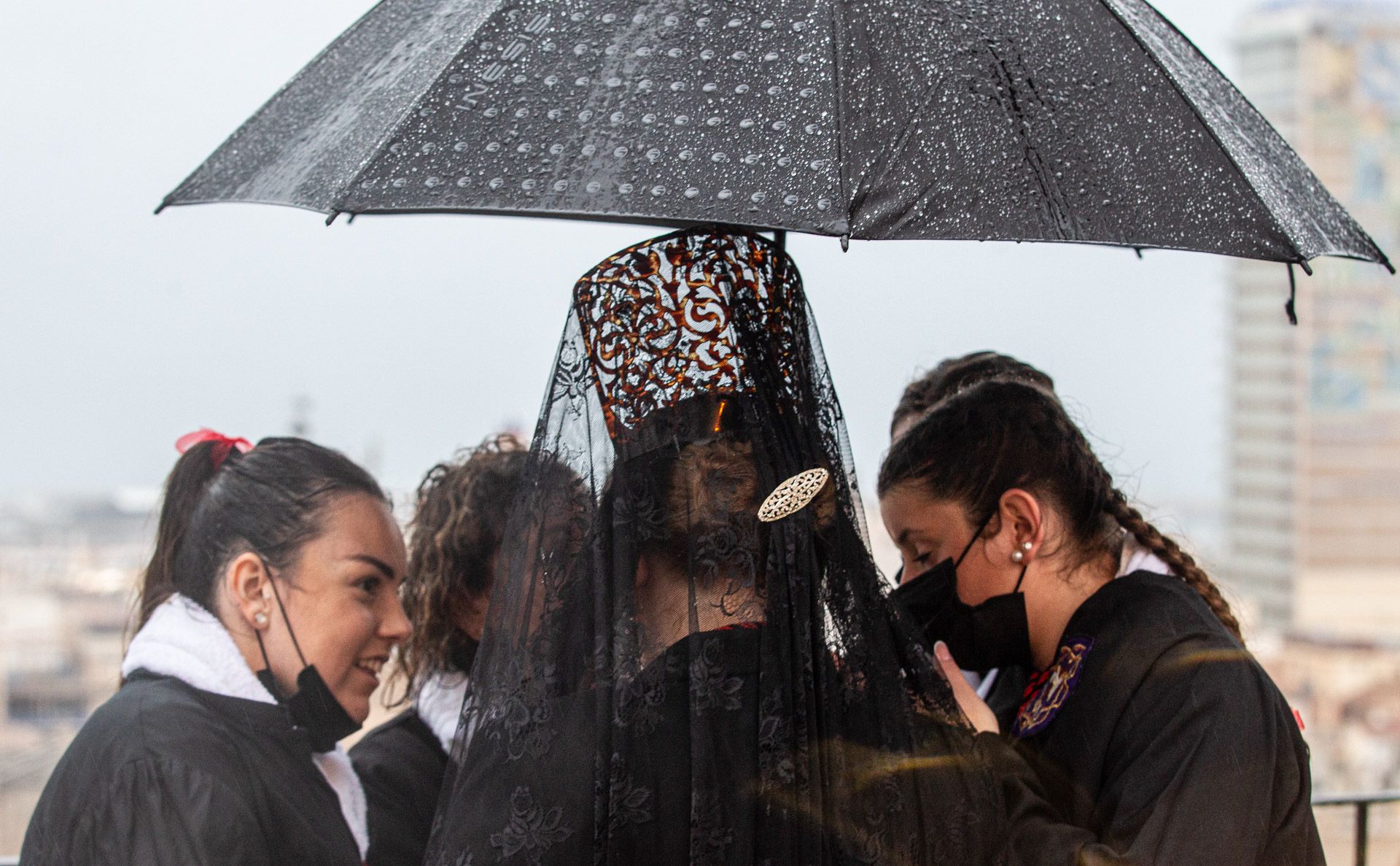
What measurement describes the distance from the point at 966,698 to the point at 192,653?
1.19 metres

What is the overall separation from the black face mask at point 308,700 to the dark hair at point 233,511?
8 centimetres

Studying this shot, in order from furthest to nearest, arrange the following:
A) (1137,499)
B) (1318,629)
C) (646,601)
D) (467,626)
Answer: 1. (1318,629)
2. (467,626)
3. (1137,499)
4. (646,601)

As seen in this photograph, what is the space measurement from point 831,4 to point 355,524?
1168 mm

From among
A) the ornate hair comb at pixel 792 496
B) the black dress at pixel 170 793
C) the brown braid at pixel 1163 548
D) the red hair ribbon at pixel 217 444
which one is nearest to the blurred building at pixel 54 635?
the red hair ribbon at pixel 217 444

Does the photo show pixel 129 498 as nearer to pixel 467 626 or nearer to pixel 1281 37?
pixel 1281 37

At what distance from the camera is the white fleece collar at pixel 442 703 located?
8.05ft

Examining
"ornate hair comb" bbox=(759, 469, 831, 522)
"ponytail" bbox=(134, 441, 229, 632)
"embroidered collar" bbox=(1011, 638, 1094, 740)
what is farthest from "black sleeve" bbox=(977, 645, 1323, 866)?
"ponytail" bbox=(134, 441, 229, 632)

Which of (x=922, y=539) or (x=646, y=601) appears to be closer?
(x=646, y=601)

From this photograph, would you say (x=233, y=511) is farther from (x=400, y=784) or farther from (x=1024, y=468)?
(x=1024, y=468)

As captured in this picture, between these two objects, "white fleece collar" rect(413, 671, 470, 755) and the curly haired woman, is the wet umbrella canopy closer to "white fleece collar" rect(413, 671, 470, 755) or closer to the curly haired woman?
the curly haired woman

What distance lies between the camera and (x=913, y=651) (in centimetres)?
173

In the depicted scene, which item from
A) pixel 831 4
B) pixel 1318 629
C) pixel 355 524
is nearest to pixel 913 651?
pixel 831 4

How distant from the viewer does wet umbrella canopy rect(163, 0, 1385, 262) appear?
1526mm

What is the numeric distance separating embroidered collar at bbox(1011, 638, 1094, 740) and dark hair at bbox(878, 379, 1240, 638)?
0.60 ft
